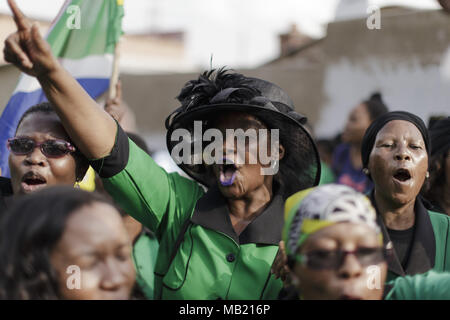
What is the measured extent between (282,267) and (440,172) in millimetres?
1833

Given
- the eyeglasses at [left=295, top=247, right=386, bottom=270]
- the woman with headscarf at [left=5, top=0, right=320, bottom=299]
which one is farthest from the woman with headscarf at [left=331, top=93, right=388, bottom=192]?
the eyeglasses at [left=295, top=247, right=386, bottom=270]

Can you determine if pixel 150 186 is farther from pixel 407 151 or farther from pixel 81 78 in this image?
pixel 81 78

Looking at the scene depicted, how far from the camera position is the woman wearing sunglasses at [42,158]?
299cm

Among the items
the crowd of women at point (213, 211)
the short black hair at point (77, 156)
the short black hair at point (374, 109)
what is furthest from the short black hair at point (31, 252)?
the short black hair at point (374, 109)

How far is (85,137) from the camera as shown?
2525 mm

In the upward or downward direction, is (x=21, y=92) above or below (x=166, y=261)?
above

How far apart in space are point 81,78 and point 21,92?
1.82 feet

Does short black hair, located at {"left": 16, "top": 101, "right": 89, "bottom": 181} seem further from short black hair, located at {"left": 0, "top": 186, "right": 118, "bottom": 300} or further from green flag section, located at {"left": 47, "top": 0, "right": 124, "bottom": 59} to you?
green flag section, located at {"left": 47, "top": 0, "right": 124, "bottom": 59}

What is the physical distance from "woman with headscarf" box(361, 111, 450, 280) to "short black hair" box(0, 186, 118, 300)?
1431mm

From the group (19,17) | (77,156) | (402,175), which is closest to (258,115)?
(402,175)

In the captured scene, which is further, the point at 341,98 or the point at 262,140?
the point at 341,98

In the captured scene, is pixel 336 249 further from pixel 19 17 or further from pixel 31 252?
pixel 19 17

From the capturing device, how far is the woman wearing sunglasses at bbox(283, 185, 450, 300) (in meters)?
2.09
